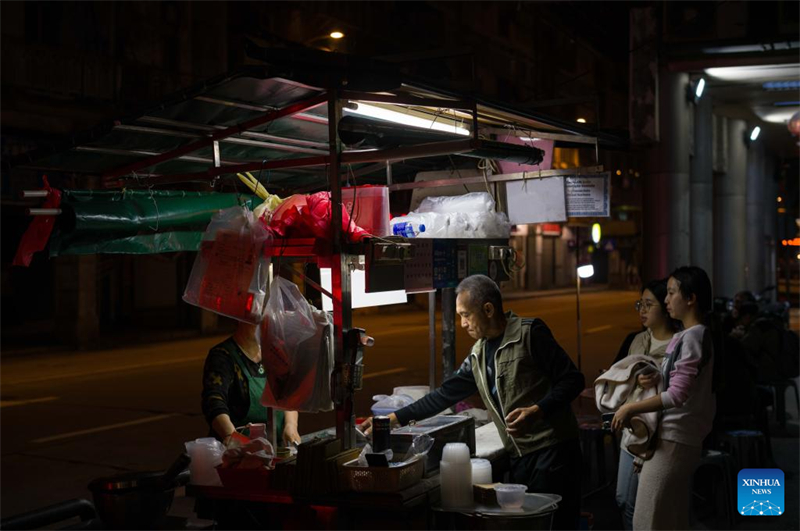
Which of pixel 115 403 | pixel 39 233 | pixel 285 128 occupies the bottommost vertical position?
pixel 115 403

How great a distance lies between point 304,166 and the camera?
5156mm

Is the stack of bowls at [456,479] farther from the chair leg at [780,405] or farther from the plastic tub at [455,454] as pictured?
the chair leg at [780,405]

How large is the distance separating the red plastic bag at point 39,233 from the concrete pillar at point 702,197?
15.1 m

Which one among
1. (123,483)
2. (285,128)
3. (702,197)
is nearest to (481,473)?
(123,483)

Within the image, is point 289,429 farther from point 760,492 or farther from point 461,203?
point 760,492

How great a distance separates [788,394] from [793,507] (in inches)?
273

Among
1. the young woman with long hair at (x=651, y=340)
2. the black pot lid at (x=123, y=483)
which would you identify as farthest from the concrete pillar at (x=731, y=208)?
the black pot lid at (x=123, y=483)

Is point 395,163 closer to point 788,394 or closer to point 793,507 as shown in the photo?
point 793,507

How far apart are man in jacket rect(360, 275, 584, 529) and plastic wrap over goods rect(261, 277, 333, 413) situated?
818 millimetres

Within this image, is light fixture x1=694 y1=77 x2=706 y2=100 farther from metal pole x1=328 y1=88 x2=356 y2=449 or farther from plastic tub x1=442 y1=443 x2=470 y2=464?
plastic tub x1=442 y1=443 x2=470 y2=464

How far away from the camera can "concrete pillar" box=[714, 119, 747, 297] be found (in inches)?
826

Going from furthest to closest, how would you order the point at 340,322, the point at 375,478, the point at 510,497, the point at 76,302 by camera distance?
1. the point at 76,302
2. the point at 340,322
3. the point at 510,497
4. the point at 375,478

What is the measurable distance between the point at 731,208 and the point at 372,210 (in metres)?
18.0

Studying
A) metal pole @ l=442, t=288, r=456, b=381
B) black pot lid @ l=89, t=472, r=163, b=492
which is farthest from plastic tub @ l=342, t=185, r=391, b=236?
black pot lid @ l=89, t=472, r=163, b=492
